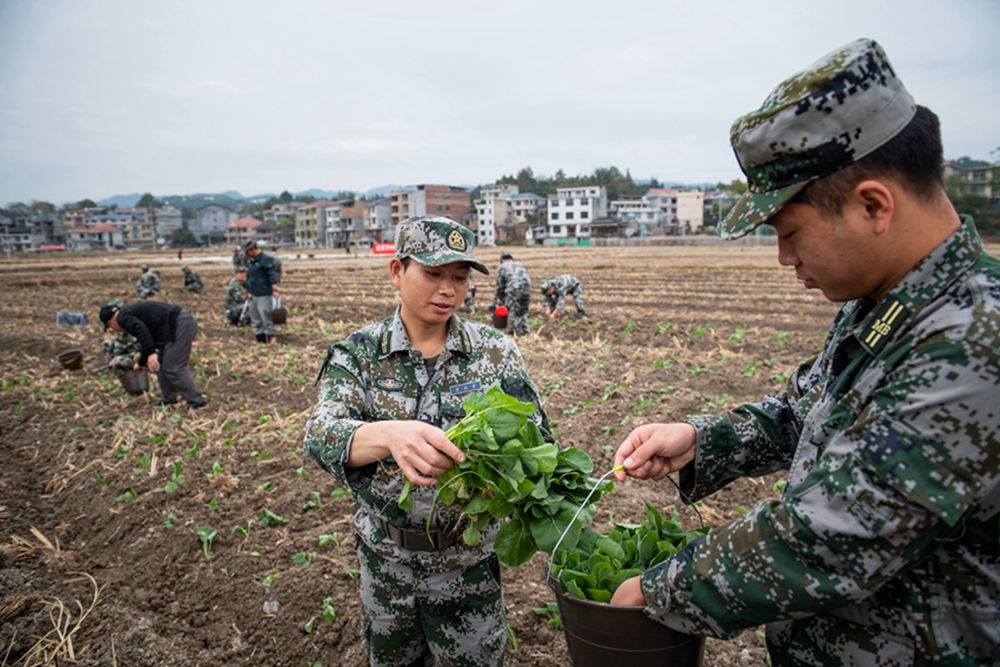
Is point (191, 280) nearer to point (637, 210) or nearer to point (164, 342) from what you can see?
point (164, 342)

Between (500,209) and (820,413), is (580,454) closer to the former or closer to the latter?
(820,413)

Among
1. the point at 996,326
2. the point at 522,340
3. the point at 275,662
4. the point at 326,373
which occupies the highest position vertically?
the point at 996,326

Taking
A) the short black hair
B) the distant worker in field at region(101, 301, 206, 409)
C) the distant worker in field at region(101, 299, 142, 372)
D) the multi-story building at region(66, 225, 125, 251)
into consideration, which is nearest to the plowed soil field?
the distant worker in field at region(101, 301, 206, 409)

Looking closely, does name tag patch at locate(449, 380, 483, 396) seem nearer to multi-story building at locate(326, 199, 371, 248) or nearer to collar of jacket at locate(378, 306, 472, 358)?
collar of jacket at locate(378, 306, 472, 358)

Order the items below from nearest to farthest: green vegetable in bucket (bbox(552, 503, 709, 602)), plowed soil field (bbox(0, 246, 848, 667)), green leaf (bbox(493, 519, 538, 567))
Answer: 1. green vegetable in bucket (bbox(552, 503, 709, 602))
2. green leaf (bbox(493, 519, 538, 567))
3. plowed soil field (bbox(0, 246, 848, 667))

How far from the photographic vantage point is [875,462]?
129 cm

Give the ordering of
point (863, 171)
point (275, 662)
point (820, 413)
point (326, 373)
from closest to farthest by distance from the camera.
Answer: point (863, 171) < point (820, 413) < point (326, 373) < point (275, 662)

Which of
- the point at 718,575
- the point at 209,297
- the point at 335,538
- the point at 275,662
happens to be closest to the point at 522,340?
the point at 335,538

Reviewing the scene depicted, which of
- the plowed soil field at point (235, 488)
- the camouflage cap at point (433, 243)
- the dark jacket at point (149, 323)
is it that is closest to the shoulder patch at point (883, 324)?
the camouflage cap at point (433, 243)

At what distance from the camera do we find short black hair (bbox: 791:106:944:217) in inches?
54.5

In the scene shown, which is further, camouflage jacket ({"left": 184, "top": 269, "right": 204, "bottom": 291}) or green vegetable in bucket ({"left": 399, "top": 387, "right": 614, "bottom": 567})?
camouflage jacket ({"left": 184, "top": 269, "right": 204, "bottom": 291})

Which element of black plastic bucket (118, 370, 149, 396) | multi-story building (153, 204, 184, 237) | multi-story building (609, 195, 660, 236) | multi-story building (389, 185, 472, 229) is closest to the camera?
black plastic bucket (118, 370, 149, 396)

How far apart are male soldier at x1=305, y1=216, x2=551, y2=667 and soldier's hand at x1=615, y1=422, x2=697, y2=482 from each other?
0.59 m

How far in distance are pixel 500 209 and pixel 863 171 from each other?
102534 mm
